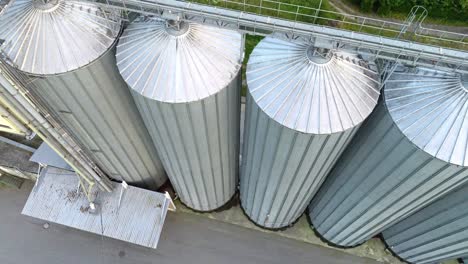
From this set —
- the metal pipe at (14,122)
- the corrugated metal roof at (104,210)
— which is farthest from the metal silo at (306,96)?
the corrugated metal roof at (104,210)

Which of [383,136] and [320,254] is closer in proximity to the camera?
[383,136]

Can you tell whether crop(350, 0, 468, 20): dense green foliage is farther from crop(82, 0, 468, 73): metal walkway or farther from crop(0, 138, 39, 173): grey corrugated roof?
crop(0, 138, 39, 173): grey corrugated roof

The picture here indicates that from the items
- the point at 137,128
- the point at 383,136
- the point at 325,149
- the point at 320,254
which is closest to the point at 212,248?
the point at 320,254

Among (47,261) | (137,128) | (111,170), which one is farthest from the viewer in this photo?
(47,261)

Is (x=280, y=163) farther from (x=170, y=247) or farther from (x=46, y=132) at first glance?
(x=170, y=247)

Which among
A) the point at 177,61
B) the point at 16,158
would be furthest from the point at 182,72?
Answer: the point at 16,158

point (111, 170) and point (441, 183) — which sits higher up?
point (441, 183)

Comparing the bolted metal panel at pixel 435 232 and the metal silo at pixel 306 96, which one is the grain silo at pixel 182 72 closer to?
the metal silo at pixel 306 96

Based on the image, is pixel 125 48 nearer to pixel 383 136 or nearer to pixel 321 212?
pixel 383 136
